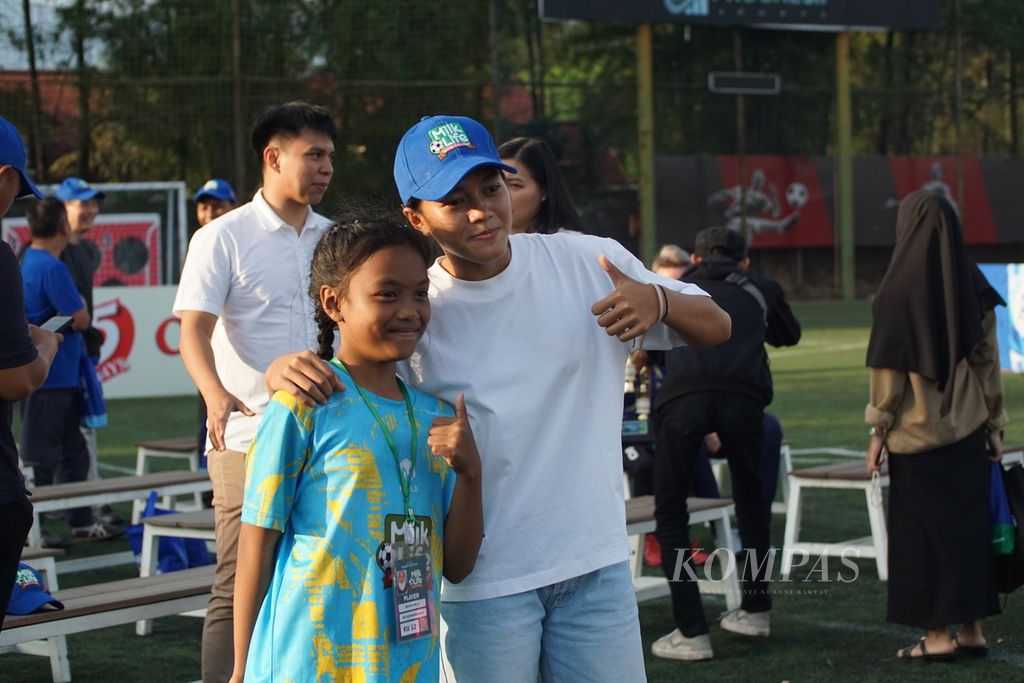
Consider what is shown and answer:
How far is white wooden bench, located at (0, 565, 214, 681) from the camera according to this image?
4.95 m

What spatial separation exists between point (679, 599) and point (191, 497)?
5.52 meters

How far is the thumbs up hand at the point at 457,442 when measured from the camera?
268 centimetres

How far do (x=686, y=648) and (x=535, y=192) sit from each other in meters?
2.34

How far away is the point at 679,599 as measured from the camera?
19.2 ft

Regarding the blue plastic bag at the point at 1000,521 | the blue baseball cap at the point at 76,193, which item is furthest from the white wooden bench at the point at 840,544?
the blue baseball cap at the point at 76,193

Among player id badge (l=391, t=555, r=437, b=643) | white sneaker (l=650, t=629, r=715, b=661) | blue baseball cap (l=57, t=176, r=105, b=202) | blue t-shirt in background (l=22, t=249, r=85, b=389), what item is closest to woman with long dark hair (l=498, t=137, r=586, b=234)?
player id badge (l=391, t=555, r=437, b=643)

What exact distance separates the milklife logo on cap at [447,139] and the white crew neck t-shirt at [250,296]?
1932 mm

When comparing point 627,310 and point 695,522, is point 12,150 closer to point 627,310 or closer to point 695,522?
point 627,310

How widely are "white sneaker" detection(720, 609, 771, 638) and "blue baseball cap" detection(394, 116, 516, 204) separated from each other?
12.3 feet

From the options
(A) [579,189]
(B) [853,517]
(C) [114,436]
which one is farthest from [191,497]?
(A) [579,189]

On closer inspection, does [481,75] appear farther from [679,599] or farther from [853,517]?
[679,599]

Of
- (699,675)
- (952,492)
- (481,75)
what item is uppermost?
(481,75)

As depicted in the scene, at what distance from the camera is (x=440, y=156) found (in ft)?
9.29

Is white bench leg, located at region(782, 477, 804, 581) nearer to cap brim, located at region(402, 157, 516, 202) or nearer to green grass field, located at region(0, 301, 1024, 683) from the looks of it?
green grass field, located at region(0, 301, 1024, 683)
